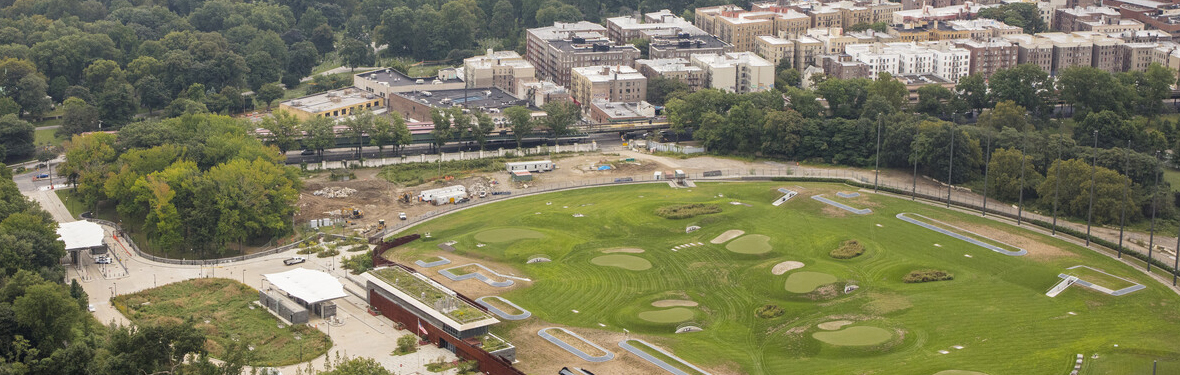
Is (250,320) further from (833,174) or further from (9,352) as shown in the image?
(833,174)

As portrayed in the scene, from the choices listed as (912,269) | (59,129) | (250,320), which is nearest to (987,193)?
(912,269)

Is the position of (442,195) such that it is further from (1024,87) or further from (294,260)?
(1024,87)

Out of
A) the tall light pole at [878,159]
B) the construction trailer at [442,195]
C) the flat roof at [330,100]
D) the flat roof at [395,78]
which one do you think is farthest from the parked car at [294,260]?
the flat roof at [395,78]

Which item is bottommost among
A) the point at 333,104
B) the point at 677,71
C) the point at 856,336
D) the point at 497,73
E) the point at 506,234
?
the point at 856,336

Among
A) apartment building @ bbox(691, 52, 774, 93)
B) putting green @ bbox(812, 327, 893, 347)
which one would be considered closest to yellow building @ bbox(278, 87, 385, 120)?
apartment building @ bbox(691, 52, 774, 93)

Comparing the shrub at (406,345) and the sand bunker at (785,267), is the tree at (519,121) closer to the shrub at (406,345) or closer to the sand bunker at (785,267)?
the sand bunker at (785,267)

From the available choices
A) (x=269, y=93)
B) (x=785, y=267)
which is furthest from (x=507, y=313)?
(x=269, y=93)
